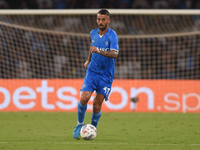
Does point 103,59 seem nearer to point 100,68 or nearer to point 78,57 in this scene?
point 100,68

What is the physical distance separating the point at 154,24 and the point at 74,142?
373 inches

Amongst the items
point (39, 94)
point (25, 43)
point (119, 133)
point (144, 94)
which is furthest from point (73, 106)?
point (119, 133)

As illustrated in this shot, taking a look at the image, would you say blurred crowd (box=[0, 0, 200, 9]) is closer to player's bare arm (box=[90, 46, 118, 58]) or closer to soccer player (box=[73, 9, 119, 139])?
soccer player (box=[73, 9, 119, 139])

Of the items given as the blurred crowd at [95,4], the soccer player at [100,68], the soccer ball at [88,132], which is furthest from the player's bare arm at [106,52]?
the blurred crowd at [95,4]

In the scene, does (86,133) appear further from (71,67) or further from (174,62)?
(174,62)

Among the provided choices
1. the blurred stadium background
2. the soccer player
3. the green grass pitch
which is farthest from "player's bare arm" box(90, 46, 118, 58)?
the blurred stadium background

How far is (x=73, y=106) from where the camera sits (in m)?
10.7

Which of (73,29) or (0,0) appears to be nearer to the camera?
(73,29)

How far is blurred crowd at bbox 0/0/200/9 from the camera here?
1519 cm

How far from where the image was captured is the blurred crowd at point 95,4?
1519 centimetres

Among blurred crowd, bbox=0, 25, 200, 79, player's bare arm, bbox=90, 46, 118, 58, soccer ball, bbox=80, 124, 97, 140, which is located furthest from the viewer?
blurred crowd, bbox=0, 25, 200, 79

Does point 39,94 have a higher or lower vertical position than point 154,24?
lower

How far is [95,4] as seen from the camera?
50.5 feet

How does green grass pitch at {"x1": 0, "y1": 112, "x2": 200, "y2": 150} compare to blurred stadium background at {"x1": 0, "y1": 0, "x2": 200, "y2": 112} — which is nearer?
green grass pitch at {"x1": 0, "y1": 112, "x2": 200, "y2": 150}
